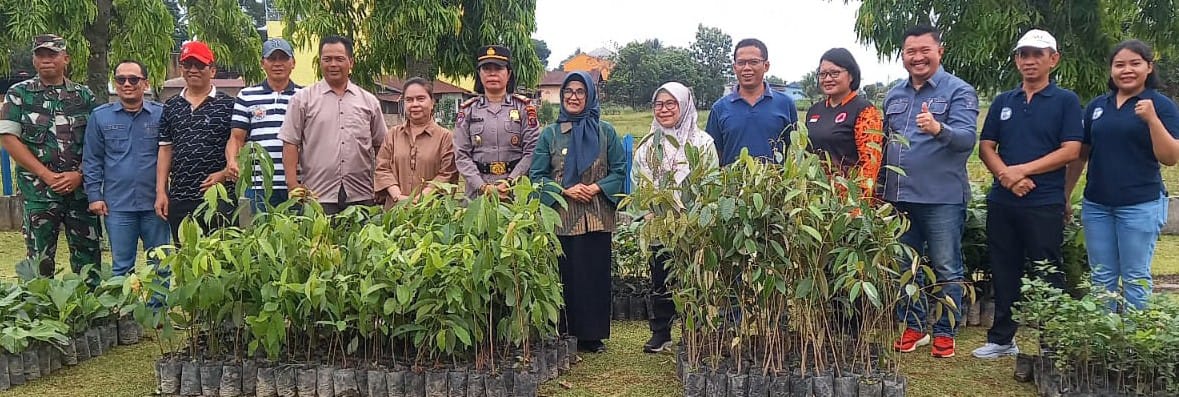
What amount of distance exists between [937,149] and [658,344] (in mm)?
1594

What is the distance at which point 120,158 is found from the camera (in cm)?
452

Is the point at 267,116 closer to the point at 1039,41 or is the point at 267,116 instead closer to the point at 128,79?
the point at 128,79

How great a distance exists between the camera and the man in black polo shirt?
4.40m

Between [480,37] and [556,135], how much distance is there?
5.79 m

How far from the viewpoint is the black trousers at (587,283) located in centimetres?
410

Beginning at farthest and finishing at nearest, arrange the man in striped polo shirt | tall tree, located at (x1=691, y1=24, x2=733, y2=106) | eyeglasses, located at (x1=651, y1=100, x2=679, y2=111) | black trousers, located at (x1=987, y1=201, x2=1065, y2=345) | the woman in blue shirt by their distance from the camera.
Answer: tall tree, located at (x1=691, y1=24, x2=733, y2=106)
the man in striped polo shirt
eyeglasses, located at (x1=651, y1=100, x2=679, y2=111)
black trousers, located at (x1=987, y1=201, x2=1065, y2=345)
the woman in blue shirt

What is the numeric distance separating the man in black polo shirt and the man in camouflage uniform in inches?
22.6

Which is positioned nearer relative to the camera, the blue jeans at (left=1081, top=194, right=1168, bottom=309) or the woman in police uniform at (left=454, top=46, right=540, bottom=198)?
the blue jeans at (left=1081, top=194, right=1168, bottom=309)

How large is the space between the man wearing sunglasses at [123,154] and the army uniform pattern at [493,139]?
66.3 inches

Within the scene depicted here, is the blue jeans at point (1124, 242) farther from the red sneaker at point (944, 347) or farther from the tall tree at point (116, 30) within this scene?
the tall tree at point (116, 30)

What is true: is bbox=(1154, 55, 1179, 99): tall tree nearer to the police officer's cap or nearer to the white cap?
the white cap

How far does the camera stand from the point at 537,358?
367 cm

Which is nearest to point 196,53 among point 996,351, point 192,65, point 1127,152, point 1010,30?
point 192,65

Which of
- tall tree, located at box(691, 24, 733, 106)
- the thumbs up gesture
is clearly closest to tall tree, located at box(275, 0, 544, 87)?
the thumbs up gesture
